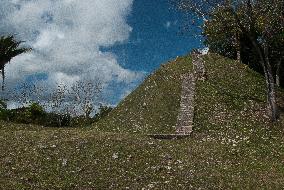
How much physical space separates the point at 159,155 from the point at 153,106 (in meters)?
13.7

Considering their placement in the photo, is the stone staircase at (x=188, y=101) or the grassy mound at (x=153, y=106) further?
the grassy mound at (x=153, y=106)

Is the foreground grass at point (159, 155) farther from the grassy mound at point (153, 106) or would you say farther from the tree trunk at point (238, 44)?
the tree trunk at point (238, 44)

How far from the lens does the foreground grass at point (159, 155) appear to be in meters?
20.8

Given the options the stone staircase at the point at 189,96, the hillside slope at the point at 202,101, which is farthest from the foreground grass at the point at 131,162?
the hillside slope at the point at 202,101

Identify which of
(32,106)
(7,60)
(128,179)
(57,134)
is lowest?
(128,179)

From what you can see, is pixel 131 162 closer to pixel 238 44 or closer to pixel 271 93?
pixel 271 93

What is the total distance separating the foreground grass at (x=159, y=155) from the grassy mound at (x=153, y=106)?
0.55 ft

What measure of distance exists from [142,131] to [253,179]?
1229 cm

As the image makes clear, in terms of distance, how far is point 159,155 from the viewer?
24.0 metres

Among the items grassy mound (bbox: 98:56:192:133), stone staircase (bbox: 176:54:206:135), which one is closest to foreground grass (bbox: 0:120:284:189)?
stone staircase (bbox: 176:54:206:135)

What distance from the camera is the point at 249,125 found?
3167cm

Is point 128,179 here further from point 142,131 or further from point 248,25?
point 248,25

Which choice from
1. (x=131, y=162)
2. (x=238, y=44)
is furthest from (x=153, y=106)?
(x=131, y=162)

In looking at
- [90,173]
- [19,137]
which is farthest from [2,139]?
[90,173]
